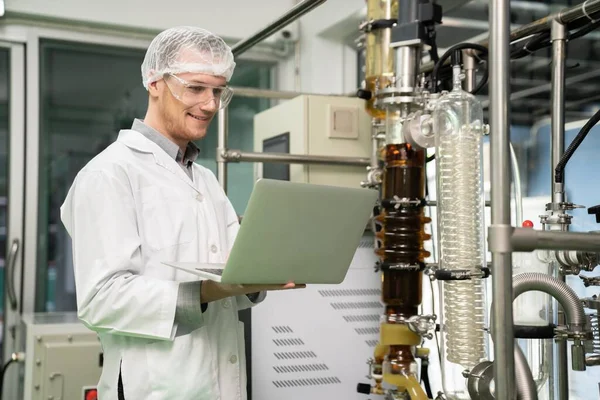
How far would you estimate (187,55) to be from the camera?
1426 millimetres

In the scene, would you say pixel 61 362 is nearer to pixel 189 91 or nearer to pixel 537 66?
pixel 189 91

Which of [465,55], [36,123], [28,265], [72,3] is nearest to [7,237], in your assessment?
[28,265]

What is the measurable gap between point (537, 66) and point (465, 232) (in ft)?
6.26

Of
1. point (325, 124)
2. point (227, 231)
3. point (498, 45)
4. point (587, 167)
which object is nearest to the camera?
point (498, 45)

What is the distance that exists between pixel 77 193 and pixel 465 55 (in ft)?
3.10

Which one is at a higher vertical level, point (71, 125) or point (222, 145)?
point (71, 125)

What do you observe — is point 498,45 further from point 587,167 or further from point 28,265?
point 28,265

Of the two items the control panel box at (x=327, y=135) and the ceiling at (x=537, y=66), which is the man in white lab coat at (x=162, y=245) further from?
the ceiling at (x=537, y=66)

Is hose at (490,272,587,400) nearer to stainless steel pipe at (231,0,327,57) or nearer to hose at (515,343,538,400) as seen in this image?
hose at (515,343,538,400)

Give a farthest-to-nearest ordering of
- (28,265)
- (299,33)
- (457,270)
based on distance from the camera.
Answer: (299,33)
(28,265)
(457,270)

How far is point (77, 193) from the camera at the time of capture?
1.28m

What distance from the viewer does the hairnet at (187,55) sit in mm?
1416

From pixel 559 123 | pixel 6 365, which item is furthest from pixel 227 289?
pixel 6 365

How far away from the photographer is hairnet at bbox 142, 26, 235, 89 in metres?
1.42
